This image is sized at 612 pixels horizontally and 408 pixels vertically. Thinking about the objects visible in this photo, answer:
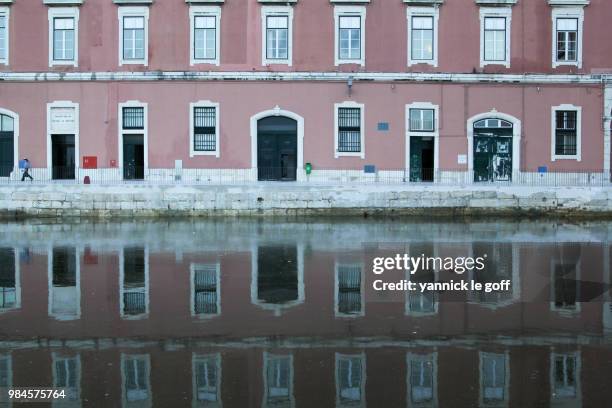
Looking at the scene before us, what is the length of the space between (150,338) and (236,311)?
1999mm

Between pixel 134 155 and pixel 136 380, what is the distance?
2623cm

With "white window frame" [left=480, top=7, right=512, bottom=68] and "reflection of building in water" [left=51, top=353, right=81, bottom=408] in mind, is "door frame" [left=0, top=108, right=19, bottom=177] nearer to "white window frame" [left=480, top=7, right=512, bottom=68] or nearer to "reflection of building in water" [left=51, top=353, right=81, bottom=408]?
"white window frame" [left=480, top=7, right=512, bottom=68]

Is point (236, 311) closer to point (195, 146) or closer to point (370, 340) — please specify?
point (370, 340)

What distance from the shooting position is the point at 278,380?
8438 millimetres

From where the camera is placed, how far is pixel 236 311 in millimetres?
11828

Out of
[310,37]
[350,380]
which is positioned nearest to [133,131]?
[310,37]

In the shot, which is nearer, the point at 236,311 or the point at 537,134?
the point at 236,311

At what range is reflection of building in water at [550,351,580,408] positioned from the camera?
307 inches

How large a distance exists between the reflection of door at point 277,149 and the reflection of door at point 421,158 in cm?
499

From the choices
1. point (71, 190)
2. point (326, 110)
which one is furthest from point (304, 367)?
point (326, 110)

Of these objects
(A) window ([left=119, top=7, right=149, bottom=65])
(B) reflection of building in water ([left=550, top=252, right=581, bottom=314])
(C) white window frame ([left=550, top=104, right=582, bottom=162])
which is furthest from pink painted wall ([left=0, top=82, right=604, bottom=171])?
(B) reflection of building in water ([left=550, top=252, right=581, bottom=314])

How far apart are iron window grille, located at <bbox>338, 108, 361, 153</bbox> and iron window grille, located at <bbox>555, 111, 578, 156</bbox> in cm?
848

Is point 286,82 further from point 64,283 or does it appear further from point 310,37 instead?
point 64,283

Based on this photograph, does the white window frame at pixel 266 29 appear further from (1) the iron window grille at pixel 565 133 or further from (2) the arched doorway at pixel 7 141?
(1) the iron window grille at pixel 565 133
